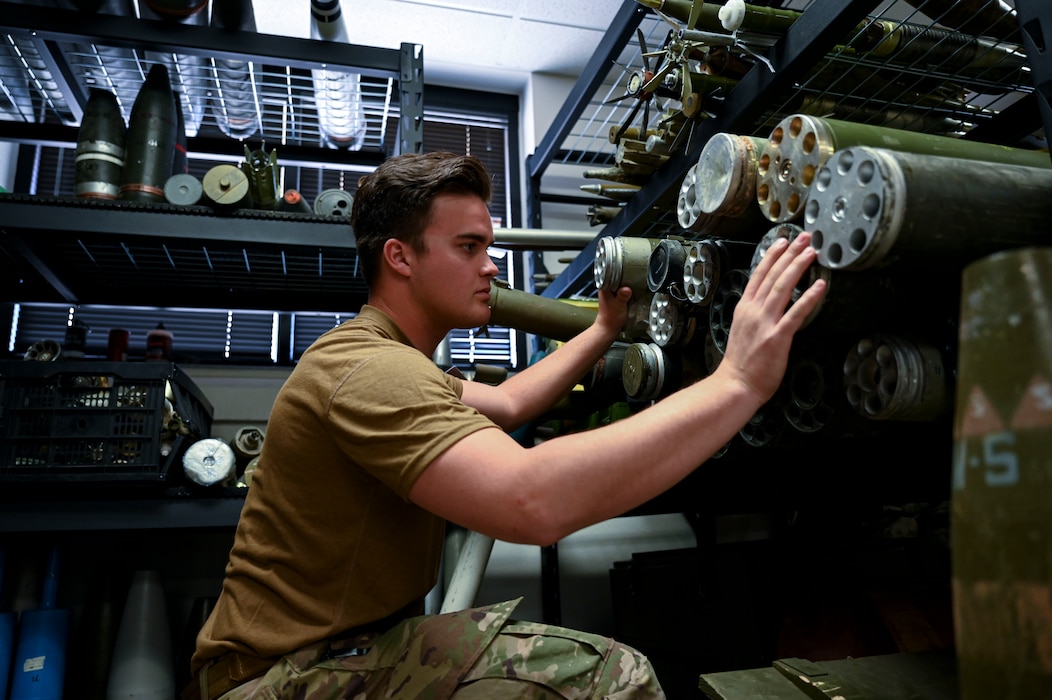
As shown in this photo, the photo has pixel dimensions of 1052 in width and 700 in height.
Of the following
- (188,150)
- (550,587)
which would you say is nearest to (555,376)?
(550,587)

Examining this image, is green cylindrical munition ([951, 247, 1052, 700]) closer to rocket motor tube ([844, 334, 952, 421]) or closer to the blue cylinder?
rocket motor tube ([844, 334, 952, 421])

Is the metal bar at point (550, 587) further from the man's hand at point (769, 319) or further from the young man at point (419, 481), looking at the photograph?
the man's hand at point (769, 319)

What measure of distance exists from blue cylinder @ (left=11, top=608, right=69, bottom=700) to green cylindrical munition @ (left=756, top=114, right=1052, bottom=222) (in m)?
1.87

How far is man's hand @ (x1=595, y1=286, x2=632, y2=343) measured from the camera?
1.20 metres

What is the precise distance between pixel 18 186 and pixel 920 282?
3071mm

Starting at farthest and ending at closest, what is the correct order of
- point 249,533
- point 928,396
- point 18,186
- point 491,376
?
1. point 18,186
2. point 491,376
3. point 249,533
4. point 928,396

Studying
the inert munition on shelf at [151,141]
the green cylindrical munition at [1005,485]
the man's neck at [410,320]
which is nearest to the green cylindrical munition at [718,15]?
the man's neck at [410,320]

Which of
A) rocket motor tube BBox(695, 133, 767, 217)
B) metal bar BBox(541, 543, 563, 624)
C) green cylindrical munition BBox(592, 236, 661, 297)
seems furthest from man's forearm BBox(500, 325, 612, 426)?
metal bar BBox(541, 543, 563, 624)

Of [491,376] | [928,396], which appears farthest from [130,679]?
[928,396]

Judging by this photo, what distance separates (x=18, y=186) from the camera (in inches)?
105

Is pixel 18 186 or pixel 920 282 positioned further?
pixel 18 186

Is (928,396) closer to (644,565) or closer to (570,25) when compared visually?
(644,565)

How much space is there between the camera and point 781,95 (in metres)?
1.06

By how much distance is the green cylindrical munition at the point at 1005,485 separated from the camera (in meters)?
0.39
